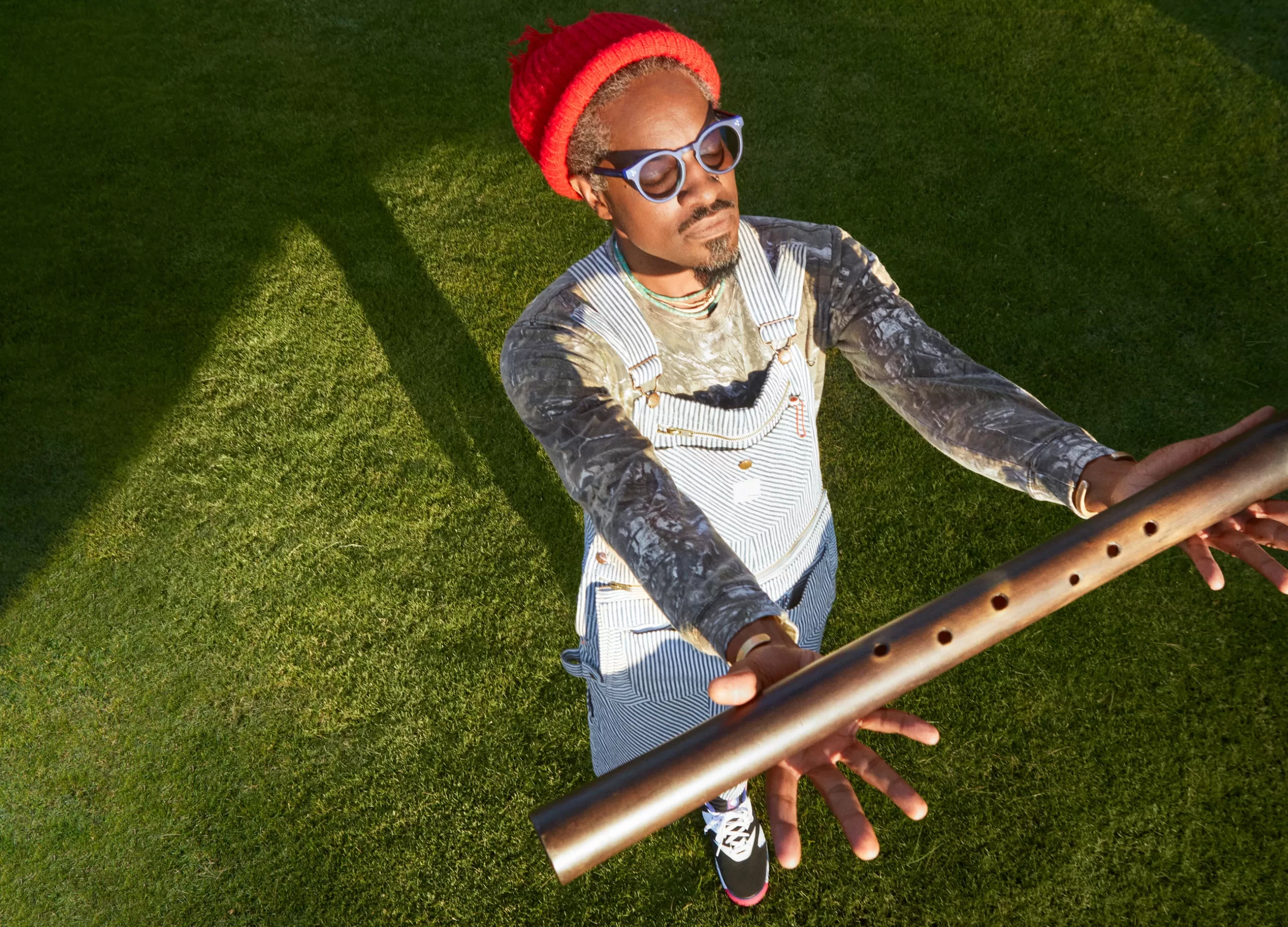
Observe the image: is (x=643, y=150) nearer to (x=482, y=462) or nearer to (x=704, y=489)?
(x=704, y=489)

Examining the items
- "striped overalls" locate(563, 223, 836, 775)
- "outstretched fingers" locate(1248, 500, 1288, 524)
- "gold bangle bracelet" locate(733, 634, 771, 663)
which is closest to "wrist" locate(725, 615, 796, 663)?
"gold bangle bracelet" locate(733, 634, 771, 663)

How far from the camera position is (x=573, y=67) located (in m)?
2.30

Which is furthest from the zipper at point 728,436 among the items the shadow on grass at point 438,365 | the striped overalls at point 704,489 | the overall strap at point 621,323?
the shadow on grass at point 438,365

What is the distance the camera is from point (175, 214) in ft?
22.5

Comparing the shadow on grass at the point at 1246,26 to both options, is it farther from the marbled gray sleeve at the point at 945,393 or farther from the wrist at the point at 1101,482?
Answer: the wrist at the point at 1101,482

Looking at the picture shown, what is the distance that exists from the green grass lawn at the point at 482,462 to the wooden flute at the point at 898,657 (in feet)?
8.54

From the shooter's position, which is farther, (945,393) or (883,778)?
(945,393)

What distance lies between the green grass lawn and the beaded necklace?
2.56 metres

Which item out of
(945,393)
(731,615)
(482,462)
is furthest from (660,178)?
(482,462)

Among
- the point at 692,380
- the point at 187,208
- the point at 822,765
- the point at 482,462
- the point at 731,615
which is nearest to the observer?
the point at 822,765

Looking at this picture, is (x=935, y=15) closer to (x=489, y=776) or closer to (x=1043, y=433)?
(x=1043, y=433)

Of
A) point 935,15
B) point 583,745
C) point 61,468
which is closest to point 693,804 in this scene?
point 583,745

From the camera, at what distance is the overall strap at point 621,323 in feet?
7.91

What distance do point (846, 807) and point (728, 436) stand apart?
3.86 feet
